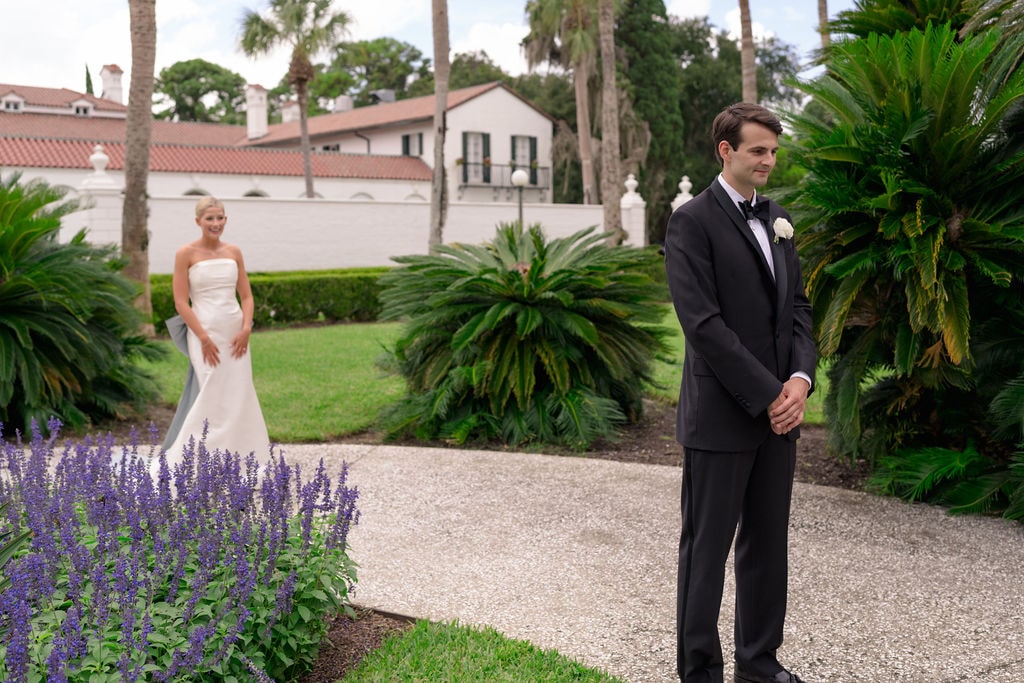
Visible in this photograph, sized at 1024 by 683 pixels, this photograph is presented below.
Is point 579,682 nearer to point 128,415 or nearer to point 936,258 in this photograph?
point 936,258

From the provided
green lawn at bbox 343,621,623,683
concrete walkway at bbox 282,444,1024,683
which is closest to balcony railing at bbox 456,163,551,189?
concrete walkway at bbox 282,444,1024,683

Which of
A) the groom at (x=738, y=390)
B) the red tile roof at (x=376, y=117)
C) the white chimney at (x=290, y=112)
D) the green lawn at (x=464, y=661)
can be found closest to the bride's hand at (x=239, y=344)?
the green lawn at (x=464, y=661)

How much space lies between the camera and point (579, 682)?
3518 mm

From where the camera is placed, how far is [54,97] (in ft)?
172

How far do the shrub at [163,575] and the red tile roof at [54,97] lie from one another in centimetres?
4851

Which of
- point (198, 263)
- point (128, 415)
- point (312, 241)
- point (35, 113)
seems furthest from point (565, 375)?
point (35, 113)

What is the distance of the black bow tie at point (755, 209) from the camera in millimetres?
3374

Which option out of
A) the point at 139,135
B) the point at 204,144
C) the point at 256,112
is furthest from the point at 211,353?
the point at 256,112

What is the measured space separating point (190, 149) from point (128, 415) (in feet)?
97.5

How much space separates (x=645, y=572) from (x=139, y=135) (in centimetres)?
1172

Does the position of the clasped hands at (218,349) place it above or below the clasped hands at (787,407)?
below

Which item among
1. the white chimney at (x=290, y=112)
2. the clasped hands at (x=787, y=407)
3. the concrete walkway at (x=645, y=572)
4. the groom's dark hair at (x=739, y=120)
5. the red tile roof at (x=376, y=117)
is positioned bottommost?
the concrete walkway at (x=645, y=572)

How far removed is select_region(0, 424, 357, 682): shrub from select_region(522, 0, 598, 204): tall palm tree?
31305 millimetres

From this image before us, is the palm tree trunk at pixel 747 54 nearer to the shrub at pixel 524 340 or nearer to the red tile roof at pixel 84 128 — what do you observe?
the shrub at pixel 524 340
